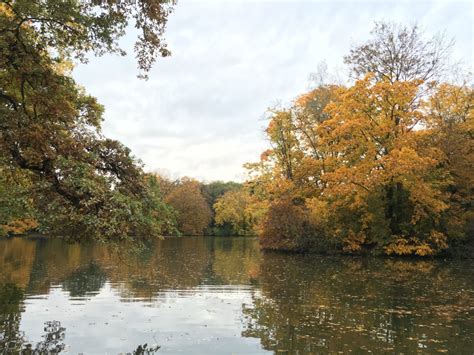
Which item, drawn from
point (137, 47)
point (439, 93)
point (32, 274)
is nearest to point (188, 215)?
point (439, 93)

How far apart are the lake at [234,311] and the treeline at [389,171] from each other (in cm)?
841

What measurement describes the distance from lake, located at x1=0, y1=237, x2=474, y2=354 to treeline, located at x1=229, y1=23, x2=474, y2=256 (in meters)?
8.41

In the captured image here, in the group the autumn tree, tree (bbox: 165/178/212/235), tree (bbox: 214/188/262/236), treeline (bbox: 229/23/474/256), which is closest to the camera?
the autumn tree

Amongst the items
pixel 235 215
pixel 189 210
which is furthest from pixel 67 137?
pixel 235 215

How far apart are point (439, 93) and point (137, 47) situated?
28.3 metres

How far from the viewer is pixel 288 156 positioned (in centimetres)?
3756

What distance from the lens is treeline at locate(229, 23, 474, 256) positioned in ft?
93.2

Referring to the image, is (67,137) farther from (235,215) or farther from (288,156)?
(235,215)

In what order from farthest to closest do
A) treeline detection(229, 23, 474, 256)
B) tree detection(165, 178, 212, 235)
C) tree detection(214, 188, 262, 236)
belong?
1. tree detection(214, 188, 262, 236)
2. tree detection(165, 178, 212, 235)
3. treeline detection(229, 23, 474, 256)

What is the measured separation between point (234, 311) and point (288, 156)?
87.6 feet

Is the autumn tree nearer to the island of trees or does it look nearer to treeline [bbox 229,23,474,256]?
the island of trees

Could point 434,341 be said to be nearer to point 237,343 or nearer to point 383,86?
point 237,343

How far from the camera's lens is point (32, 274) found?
19.3 metres

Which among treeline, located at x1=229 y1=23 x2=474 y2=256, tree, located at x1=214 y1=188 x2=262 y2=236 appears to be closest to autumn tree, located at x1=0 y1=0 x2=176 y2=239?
treeline, located at x1=229 y1=23 x2=474 y2=256
